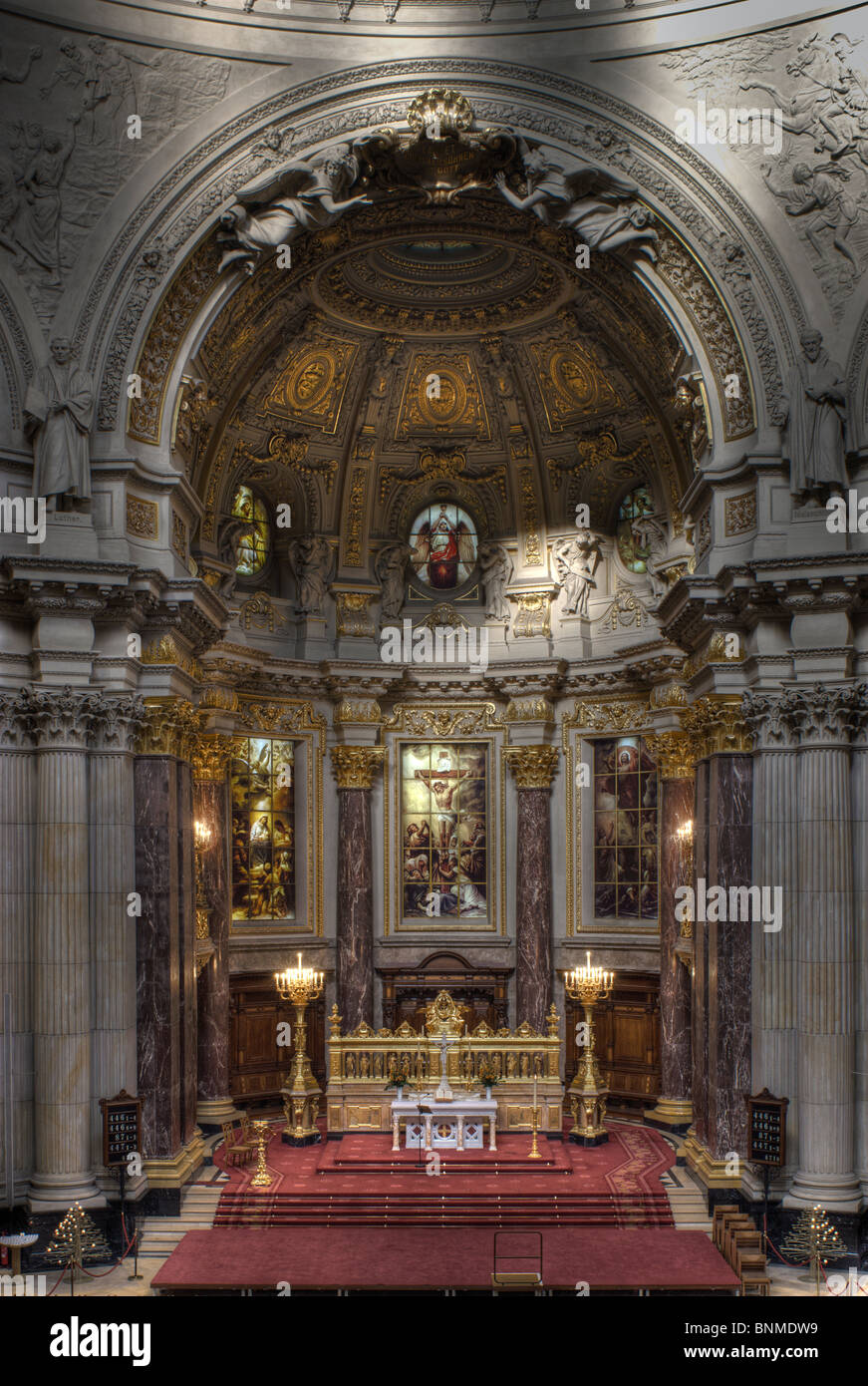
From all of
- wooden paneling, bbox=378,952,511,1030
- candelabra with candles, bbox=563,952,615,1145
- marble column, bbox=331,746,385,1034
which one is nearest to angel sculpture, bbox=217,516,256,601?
marble column, bbox=331,746,385,1034

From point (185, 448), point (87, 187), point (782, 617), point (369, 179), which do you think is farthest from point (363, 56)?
point (782, 617)

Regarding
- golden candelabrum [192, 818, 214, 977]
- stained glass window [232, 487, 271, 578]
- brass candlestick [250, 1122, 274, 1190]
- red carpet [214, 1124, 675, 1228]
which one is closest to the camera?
red carpet [214, 1124, 675, 1228]

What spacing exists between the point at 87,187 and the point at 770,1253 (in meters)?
19.8

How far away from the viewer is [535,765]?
3080cm

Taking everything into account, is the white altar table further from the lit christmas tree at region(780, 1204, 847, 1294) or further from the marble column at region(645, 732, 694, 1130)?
the lit christmas tree at region(780, 1204, 847, 1294)

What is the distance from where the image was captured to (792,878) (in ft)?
69.9

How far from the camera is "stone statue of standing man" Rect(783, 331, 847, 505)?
69.5ft

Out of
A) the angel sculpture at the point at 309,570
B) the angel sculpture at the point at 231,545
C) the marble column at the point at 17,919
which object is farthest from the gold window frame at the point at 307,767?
the marble column at the point at 17,919

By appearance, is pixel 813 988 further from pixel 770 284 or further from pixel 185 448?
pixel 185 448

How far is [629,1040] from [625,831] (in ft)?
14.6

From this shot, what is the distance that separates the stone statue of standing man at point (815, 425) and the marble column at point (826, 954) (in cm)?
320

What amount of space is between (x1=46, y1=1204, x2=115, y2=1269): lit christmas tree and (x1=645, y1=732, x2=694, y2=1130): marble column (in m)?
11.6

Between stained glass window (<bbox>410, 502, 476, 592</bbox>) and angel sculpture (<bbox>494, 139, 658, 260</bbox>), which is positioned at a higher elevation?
angel sculpture (<bbox>494, 139, 658, 260</bbox>)

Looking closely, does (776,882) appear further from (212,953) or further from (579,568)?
(579,568)
